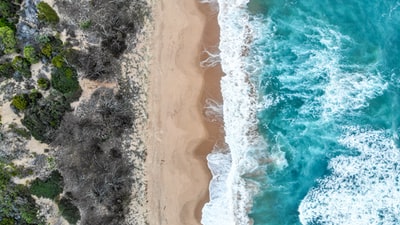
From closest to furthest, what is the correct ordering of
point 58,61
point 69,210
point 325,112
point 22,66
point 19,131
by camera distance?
point 69,210
point 58,61
point 22,66
point 19,131
point 325,112

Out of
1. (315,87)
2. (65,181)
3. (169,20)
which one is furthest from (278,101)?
(65,181)

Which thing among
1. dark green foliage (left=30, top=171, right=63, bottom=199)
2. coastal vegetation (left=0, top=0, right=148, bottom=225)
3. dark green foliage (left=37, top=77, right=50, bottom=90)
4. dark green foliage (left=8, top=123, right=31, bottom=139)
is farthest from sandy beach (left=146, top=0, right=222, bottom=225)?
dark green foliage (left=8, top=123, right=31, bottom=139)

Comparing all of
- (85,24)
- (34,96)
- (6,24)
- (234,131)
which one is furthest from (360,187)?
(6,24)

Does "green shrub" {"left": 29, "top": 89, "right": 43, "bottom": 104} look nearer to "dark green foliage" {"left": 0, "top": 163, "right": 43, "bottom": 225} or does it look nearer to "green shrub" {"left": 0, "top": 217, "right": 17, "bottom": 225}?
"dark green foliage" {"left": 0, "top": 163, "right": 43, "bottom": 225}

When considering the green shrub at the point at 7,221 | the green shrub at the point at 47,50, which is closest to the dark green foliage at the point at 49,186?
the green shrub at the point at 7,221

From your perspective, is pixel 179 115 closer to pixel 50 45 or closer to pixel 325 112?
Answer: pixel 50 45
